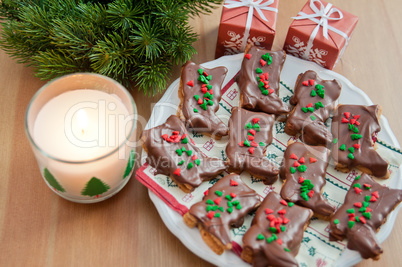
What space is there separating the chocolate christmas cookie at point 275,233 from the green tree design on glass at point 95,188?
1.38ft

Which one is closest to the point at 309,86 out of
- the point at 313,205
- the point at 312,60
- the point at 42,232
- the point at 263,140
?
the point at 312,60

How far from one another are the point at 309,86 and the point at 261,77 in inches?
Result: 6.4

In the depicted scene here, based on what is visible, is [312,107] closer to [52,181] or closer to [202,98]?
[202,98]

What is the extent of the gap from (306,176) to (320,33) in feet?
1.71

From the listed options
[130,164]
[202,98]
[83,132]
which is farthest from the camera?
[202,98]

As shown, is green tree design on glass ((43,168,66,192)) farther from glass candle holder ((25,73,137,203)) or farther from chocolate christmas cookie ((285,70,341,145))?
chocolate christmas cookie ((285,70,341,145))

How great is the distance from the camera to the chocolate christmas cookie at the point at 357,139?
1384 millimetres

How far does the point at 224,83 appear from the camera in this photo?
5.10 feet

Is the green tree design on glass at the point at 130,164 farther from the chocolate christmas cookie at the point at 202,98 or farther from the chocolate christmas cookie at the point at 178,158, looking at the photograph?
the chocolate christmas cookie at the point at 202,98

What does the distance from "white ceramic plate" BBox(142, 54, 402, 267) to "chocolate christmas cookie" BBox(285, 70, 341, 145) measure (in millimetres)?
60

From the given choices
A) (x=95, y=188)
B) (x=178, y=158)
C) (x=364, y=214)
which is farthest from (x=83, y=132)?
(x=364, y=214)

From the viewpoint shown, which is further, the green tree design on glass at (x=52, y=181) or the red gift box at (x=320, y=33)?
the red gift box at (x=320, y=33)

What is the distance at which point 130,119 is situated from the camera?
1235 millimetres

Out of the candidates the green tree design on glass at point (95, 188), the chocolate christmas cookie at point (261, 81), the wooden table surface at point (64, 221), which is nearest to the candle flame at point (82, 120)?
the green tree design on glass at point (95, 188)
